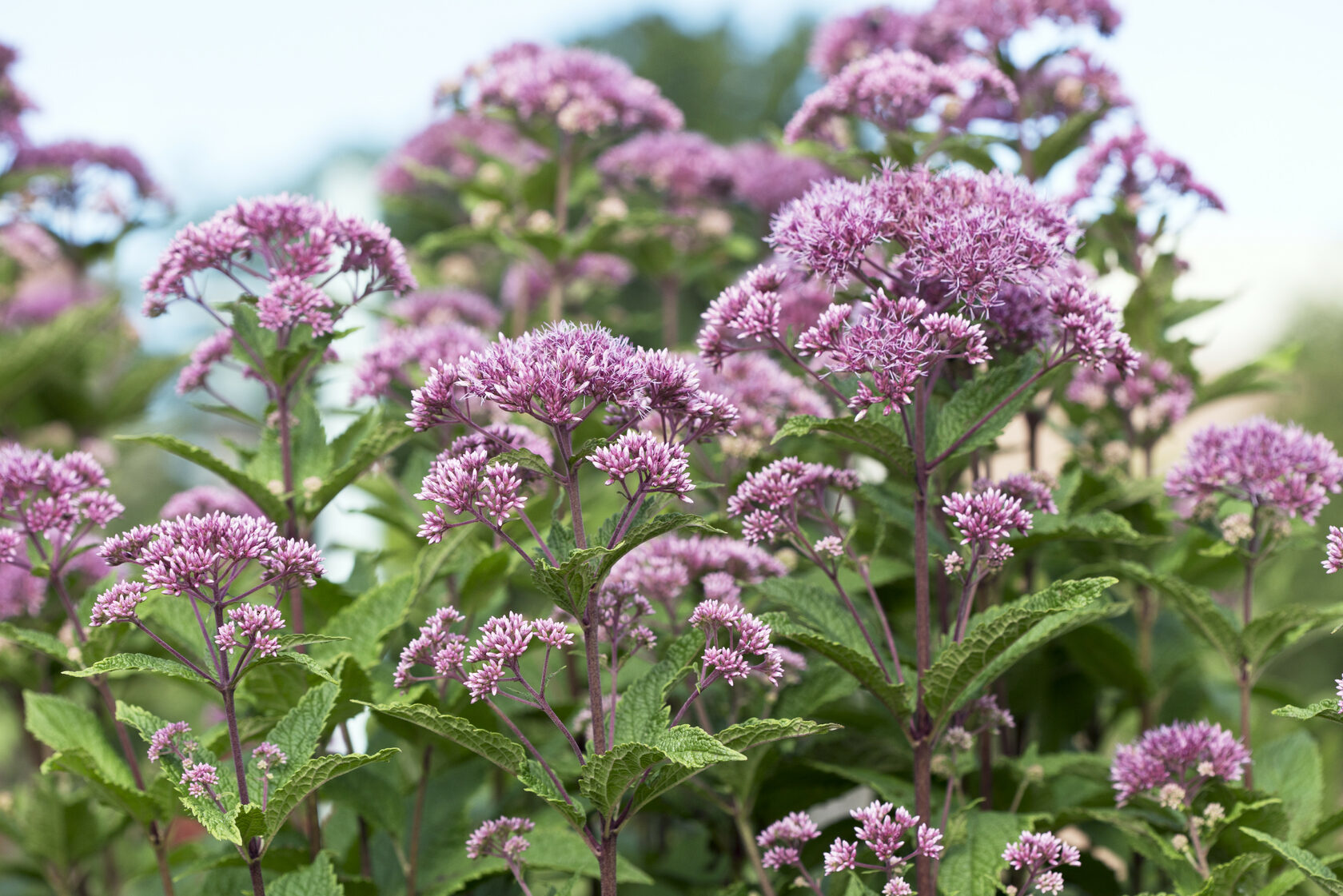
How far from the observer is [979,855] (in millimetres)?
2547

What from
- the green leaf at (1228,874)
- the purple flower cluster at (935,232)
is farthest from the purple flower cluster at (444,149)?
the green leaf at (1228,874)

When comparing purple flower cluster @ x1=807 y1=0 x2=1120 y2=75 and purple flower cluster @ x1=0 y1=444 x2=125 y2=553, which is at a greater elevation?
purple flower cluster @ x1=807 y1=0 x2=1120 y2=75

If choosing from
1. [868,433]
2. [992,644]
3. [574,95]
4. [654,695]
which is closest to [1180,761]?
[992,644]

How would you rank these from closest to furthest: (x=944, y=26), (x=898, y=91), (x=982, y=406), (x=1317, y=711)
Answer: (x=1317, y=711)
(x=982, y=406)
(x=898, y=91)
(x=944, y=26)

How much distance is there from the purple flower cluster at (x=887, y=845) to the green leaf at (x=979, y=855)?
18cm

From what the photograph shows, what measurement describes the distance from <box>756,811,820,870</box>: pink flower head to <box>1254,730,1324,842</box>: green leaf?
138 centimetres

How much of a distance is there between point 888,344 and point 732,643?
71cm

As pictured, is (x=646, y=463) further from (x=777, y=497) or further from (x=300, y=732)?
(x=300, y=732)

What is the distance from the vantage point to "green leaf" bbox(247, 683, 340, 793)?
7.86ft

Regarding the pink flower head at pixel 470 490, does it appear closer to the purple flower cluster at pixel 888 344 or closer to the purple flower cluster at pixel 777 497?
the purple flower cluster at pixel 777 497

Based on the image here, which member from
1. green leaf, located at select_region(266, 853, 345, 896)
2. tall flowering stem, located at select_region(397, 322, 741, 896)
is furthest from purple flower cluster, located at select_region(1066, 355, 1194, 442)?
green leaf, located at select_region(266, 853, 345, 896)

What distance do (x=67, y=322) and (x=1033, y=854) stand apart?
4.37m

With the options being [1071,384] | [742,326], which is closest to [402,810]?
[742,326]

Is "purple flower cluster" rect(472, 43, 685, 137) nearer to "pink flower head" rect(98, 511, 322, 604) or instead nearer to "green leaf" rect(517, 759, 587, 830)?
"pink flower head" rect(98, 511, 322, 604)
